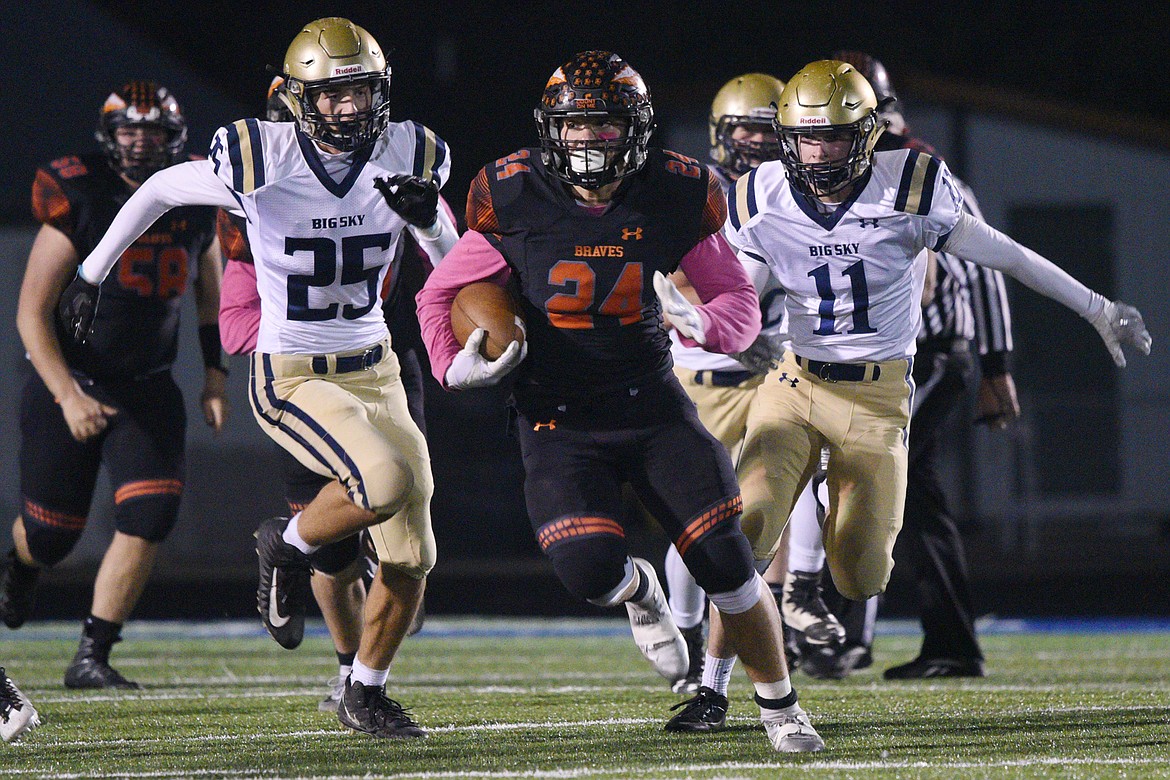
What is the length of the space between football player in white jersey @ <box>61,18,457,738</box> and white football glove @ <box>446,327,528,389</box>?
0.38 m

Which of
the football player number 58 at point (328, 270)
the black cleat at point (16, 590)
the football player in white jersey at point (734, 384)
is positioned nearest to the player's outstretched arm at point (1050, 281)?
the football player in white jersey at point (734, 384)

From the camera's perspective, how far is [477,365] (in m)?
3.56

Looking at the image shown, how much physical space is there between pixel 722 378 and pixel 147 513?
73.9 inches

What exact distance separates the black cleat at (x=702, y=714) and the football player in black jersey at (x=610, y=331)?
316mm

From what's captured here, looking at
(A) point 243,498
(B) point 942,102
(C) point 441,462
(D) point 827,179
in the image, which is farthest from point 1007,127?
(D) point 827,179

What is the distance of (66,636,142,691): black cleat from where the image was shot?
5145 millimetres

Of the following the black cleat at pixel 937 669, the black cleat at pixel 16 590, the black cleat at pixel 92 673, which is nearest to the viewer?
the black cleat at pixel 92 673

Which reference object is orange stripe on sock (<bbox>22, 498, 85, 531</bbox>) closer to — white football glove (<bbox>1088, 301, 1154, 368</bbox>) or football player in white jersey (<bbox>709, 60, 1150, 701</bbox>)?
football player in white jersey (<bbox>709, 60, 1150, 701</bbox>)

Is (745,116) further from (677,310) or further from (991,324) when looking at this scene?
(677,310)

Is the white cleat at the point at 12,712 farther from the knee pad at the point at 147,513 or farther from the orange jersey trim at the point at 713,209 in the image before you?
the orange jersey trim at the point at 713,209

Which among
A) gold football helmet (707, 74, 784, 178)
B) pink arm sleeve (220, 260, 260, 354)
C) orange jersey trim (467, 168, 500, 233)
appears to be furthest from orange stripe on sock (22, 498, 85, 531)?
gold football helmet (707, 74, 784, 178)

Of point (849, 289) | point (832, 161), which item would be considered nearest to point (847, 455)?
point (849, 289)

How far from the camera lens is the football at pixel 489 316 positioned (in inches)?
143

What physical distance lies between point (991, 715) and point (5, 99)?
11.4 metres
